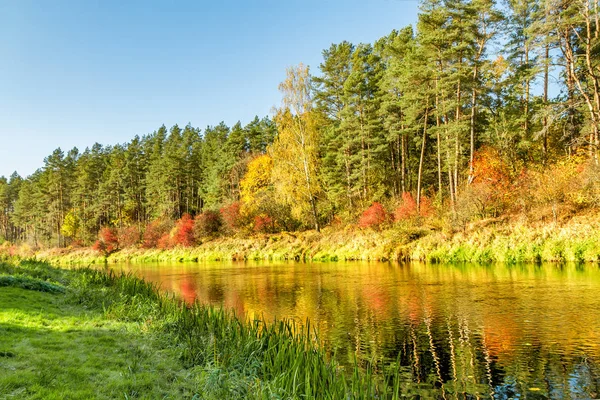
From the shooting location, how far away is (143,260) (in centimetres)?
4622

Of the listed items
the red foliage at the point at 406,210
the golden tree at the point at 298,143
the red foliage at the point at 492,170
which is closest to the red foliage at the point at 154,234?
the golden tree at the point at 298,143

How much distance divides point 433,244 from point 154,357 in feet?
70.6

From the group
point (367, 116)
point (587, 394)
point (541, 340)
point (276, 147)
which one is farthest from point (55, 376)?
point (367, 116)

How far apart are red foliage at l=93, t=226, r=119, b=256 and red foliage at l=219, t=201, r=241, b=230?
2017 centimetres

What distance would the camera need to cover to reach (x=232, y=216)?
42.7 meters

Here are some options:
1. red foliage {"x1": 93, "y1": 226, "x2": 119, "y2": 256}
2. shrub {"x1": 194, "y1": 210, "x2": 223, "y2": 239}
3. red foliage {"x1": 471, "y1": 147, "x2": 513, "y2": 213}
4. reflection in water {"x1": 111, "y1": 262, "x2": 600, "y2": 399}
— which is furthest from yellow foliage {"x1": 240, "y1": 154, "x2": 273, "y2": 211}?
reflection in water {"x1": 111, "y1": 262, "x2": 600, "y2": 399}

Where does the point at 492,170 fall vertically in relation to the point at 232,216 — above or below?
above

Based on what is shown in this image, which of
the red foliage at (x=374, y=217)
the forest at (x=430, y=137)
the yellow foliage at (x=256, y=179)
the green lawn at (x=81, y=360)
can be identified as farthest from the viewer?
the yellow foliage at (x=256, y=179)

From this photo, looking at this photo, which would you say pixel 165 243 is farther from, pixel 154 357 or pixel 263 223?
pixel 154 357

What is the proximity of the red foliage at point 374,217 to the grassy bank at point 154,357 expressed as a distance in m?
22.0

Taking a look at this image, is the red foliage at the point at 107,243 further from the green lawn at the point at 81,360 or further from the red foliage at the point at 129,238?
the green lawn at the point at 81,360

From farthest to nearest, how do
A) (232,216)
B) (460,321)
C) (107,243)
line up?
(107,243) → (232,216) → (460,321)

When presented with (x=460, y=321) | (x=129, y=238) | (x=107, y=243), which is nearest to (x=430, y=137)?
(x=460, y=321)

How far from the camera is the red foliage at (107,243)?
175ft
